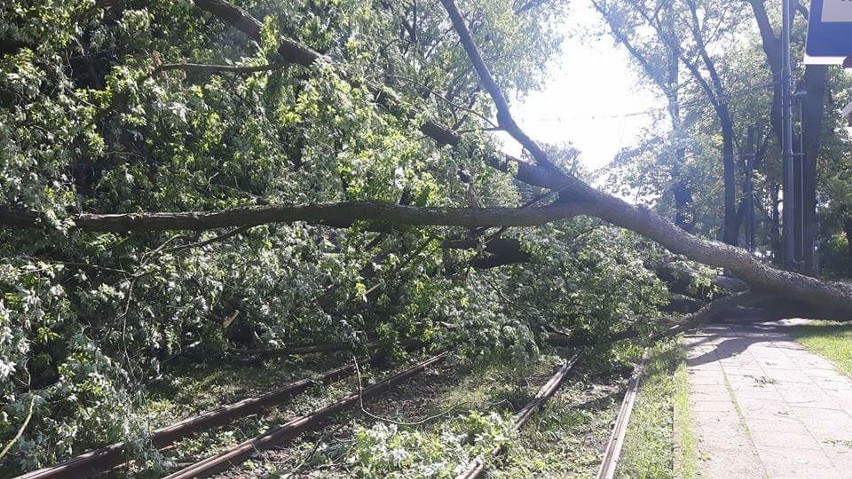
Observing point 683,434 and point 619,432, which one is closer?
point 683,434

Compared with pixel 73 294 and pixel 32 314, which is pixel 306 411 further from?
pixel 32 314

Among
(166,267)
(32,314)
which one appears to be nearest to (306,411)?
(166,267)

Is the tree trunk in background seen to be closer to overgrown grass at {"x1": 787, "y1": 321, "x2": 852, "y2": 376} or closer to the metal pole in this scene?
the metal pole

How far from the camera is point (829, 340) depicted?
46.9 ft

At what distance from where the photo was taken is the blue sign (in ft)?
7.84

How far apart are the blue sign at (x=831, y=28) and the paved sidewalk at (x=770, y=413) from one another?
4.51 meters

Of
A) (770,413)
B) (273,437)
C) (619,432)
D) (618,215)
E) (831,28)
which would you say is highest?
(618,215)

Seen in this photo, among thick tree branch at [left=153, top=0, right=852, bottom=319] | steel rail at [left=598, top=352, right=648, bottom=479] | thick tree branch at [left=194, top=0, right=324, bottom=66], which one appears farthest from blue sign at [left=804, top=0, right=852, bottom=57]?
thick tree branch at [left=194, top=0, right=324, bottom=66]

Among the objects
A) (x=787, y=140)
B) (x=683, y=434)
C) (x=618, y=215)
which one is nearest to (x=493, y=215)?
(x=618, y=215)

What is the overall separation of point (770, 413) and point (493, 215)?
13.4ft

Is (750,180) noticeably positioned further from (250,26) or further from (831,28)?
(831,28)

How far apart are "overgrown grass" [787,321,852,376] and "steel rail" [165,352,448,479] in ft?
24.2

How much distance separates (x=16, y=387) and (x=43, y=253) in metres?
1.40

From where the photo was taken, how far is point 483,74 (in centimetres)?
1122
